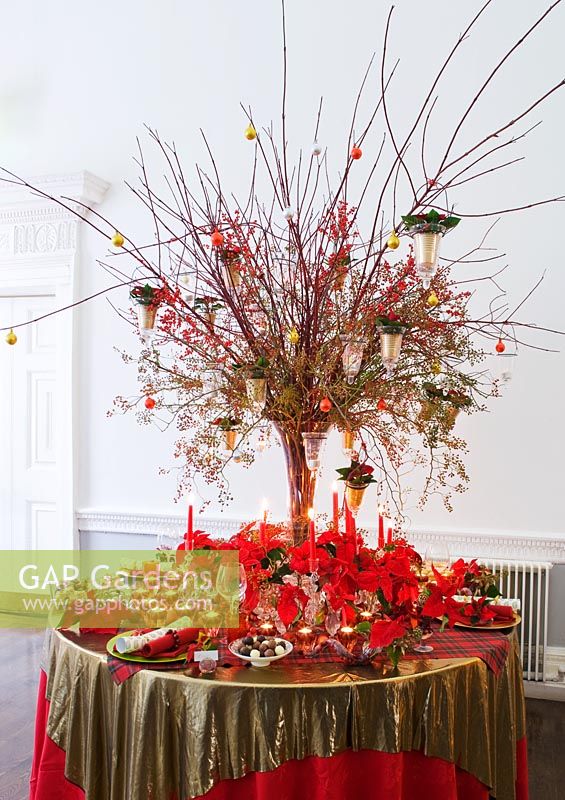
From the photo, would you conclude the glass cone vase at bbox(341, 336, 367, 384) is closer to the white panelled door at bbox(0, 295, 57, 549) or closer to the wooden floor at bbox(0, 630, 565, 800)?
the wooden floor at bbox(0, 630, 565, 800)

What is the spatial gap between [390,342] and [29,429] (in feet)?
13.0

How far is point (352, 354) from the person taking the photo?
219cm

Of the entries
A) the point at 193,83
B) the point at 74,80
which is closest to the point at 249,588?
the point at 193,83

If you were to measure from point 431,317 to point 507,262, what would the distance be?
2028 millimetres

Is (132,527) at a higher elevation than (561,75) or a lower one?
lower

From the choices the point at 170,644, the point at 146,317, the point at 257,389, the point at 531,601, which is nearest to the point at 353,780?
the point at 170,644

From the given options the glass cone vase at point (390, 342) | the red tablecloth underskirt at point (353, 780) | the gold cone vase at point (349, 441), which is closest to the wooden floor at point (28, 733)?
the red tablecloth underskirt at point (353, 780)

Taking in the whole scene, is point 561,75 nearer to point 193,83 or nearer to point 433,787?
point 193,83

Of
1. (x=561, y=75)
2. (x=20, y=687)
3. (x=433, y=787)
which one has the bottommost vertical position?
(x=20, y=687)

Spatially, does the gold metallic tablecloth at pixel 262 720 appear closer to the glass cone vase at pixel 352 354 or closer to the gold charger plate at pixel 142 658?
the gold charger plate at pixel 142 658

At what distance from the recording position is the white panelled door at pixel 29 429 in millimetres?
5410

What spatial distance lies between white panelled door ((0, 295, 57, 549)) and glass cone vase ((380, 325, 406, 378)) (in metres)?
3.68

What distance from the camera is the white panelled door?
541 centimetres

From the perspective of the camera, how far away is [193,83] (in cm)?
475
